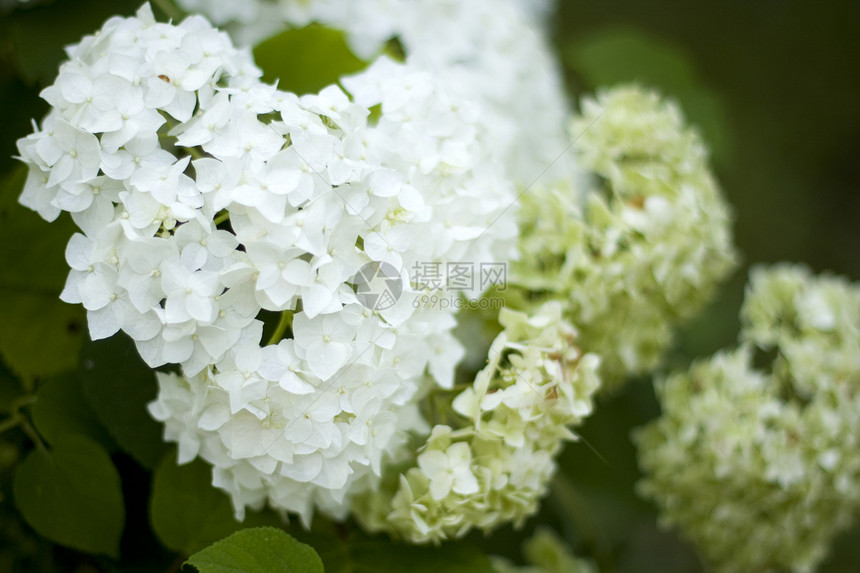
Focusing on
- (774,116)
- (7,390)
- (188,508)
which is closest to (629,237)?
(188,508)

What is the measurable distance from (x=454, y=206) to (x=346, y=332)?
0.16 m

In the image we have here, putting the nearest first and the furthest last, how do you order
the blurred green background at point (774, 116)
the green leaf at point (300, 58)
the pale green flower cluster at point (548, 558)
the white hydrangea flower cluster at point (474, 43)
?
the green leaf at point (300, 58)
the white hydrangea flower cluster at point (474, 43)
the pale green flower cluster at point (548, 558)
the blurred green background at point (774, 116)

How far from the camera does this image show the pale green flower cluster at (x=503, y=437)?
1.93 feet

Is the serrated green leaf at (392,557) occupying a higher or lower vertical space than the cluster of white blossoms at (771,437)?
lower

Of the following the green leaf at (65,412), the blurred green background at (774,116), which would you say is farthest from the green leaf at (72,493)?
the blurred green background at (774,116)

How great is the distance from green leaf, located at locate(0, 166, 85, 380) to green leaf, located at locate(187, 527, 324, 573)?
0.91ft

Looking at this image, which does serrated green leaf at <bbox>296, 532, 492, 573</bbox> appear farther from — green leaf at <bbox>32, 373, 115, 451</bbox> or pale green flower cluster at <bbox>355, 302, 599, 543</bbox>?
green leaf at <bbox>32, 373, 115, 451</bbox>

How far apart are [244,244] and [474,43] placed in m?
0.59

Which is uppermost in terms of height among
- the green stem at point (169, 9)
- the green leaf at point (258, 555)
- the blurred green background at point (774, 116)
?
the blurred green background at point (774, 116)

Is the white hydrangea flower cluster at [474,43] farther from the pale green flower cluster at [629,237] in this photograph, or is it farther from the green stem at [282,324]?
the green stem at [282,324]

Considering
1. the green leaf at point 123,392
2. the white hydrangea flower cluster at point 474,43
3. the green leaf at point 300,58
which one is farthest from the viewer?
the white hydrangea flower cluster at point 474,43

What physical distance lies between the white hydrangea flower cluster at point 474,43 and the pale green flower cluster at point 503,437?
0.28 meters

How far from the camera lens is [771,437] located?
0.77m

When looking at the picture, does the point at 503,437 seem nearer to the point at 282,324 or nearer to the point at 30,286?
the point at 282,324
